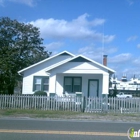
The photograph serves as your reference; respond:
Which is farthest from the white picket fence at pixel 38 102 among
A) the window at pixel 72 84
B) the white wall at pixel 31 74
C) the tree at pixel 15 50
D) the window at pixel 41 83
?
the tree at pixel 15 50

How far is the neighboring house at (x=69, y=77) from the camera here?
24156 millimetres

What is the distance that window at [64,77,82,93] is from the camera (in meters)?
25.8

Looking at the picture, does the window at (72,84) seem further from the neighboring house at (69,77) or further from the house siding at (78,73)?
the house siding at (78,73)

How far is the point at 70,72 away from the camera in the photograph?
24.3 meters

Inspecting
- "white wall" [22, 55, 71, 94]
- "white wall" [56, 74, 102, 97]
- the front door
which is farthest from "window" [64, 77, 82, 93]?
"white wall" [22, 55, 71, 94]

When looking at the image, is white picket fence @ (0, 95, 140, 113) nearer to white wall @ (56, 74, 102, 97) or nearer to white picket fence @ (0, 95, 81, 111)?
white picket fence @ (0, 95, 81, 111)

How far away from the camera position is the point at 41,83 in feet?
89.6

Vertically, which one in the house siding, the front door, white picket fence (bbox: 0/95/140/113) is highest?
the house siding

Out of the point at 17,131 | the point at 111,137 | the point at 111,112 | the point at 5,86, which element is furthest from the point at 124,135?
the point at 5,86

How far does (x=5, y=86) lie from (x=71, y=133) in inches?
1015

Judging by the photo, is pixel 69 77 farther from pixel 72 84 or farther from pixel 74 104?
pixel 74 104

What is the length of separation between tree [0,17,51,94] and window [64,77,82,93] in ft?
34.7

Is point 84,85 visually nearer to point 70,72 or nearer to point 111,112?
point 70,72

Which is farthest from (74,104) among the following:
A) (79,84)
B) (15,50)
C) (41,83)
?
(15,50)
